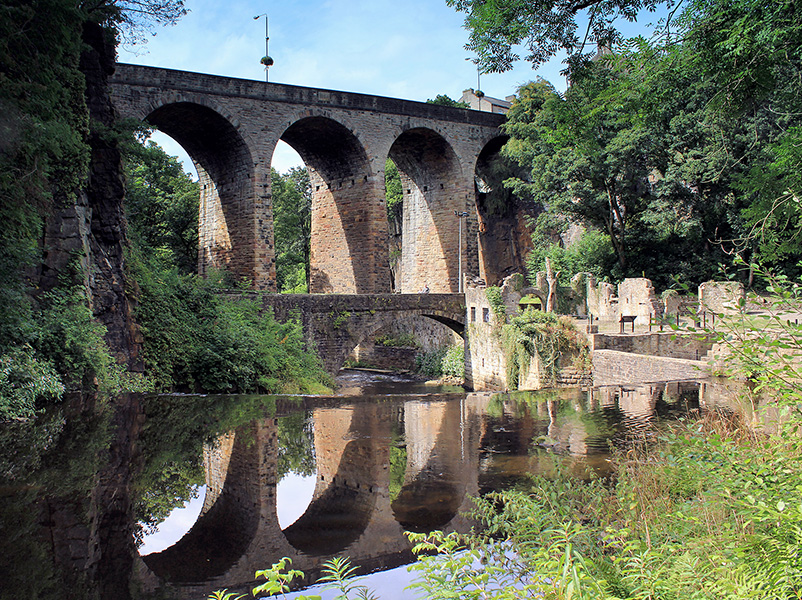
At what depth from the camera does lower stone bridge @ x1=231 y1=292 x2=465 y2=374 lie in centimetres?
1723

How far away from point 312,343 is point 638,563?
14.6 metres

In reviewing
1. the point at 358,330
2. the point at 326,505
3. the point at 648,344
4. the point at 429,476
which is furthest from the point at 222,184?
the point at 326,505

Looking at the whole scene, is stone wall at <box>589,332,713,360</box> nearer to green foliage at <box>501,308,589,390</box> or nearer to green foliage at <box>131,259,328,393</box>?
green foliage at <box>501,308,589,390</box>

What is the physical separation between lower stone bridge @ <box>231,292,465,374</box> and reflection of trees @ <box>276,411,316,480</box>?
8565 mm

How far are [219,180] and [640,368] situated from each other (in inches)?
589

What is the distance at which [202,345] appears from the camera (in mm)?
12227

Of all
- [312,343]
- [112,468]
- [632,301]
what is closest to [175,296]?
[312,343]

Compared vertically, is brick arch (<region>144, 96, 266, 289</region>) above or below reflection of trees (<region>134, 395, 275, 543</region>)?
above

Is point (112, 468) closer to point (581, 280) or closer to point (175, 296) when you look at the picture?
point (175, 296)

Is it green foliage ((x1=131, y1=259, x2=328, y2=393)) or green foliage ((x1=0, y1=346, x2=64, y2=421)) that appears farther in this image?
green foliage ((x1=131, y1=259, x2=328, y2=393))

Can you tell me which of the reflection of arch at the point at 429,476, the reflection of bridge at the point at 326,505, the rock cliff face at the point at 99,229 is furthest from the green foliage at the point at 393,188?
the reflection of bridge at the point at 326,505

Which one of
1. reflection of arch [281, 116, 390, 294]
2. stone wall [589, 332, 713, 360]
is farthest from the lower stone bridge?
stone wall [589, 332, 713, 360]

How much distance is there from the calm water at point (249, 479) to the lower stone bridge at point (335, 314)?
25.3 feet

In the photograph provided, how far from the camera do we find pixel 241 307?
51.2 feet
